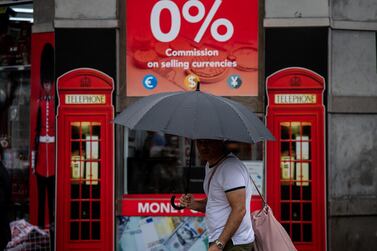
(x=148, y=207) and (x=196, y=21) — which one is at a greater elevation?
(x=196, y=21)

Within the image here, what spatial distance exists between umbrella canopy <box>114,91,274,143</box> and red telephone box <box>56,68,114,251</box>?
384cm

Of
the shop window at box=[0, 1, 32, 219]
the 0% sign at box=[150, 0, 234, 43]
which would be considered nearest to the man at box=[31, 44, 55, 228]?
the shop window at box=[0, 1, 32, 219]

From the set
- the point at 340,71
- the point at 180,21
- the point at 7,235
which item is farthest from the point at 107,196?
the point at 340,71

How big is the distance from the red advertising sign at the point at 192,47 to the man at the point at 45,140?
1.20m

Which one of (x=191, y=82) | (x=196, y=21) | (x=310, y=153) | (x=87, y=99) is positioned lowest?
(x=310, y=153)

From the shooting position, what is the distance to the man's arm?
4.30 m

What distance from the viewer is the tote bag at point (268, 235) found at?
4.65 meters

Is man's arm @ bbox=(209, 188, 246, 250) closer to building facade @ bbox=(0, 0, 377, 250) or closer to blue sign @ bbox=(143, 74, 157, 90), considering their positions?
building facade @ bbox=(0, 0, 377, 250)

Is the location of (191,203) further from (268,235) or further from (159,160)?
(159,160)

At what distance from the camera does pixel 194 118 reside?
426 centimetres

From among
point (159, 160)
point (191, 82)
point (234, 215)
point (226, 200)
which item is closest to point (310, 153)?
point (191, 82)

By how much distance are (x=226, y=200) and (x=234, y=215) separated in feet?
0.57

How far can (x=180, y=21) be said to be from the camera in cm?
843

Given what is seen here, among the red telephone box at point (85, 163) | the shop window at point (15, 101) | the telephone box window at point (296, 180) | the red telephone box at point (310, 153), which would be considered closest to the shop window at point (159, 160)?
the red telephone box at point (85, 163)
